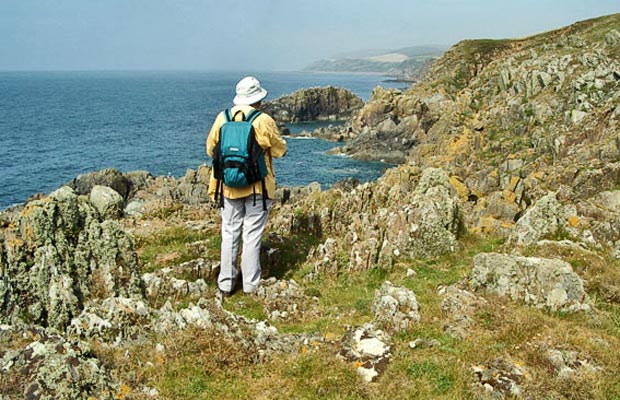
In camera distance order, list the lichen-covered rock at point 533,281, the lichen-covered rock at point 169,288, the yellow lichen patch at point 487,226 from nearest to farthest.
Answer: the lichen-covered rock at point 533,281
the lichen-covered rock at point 169,288
the yellow lichen patch at point 487,226

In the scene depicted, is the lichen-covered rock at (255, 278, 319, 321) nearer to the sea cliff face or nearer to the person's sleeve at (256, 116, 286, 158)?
the sea cliff face

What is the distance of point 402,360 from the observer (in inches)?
260

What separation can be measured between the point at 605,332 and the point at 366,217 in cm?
695

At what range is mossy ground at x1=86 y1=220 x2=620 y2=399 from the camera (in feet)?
19.5

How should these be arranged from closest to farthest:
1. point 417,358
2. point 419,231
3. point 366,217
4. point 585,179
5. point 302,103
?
point 417,358 → point 419,231 → point 366,217 → point 585,179 → point 302,103

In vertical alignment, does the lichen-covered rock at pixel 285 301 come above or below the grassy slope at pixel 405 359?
below

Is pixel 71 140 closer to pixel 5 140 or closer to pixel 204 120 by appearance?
pixel 5 140

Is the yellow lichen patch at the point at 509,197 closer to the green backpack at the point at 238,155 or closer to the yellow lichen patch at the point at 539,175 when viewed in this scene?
the yellow lichen patch at the point at 539,175

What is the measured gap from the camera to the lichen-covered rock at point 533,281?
826 centimetres

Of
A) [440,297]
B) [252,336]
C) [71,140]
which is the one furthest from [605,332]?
[71,140]

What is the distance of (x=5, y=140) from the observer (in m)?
98.6

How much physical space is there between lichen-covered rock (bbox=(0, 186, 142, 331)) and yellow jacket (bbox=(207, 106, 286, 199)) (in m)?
2.29

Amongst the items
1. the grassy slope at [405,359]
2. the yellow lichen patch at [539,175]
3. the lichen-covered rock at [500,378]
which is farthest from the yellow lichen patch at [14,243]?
the yellow lichen patch at [539,175]

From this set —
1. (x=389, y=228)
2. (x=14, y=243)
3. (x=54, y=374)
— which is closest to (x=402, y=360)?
(x=54, y=374)
